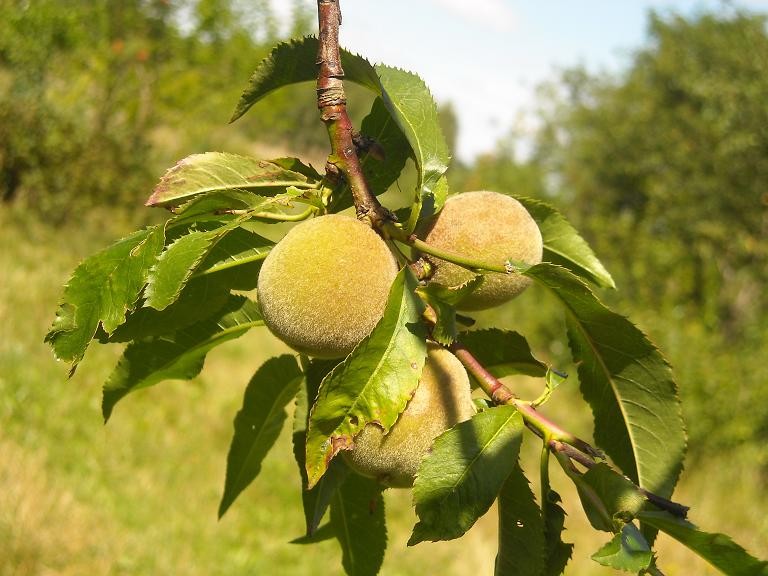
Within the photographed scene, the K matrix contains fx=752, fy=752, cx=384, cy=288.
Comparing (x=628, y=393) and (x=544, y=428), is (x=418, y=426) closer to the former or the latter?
(x=544, y=428)

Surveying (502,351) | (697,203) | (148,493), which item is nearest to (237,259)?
(502,351)

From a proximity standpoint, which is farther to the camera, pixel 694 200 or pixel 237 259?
pixel 694 200

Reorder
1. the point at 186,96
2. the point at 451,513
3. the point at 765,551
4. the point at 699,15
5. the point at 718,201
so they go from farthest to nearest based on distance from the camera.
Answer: the point at 699,15, the point at 718,201, the point at 186,96, the point at 765,551, the point at 451,513

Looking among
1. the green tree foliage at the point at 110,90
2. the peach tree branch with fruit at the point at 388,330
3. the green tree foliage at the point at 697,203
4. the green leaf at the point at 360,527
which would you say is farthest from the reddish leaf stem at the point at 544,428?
the green tree foliage at the point at 110,90

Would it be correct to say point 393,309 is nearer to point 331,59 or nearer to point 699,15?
point 331,59

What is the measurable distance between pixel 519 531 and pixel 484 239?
0.33 meters

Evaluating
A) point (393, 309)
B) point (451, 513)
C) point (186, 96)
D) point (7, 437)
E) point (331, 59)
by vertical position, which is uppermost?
point (331, 59)

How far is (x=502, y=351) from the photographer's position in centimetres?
93

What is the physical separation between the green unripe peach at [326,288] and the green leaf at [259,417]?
0.73 feet

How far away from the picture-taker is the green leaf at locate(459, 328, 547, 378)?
91 cm

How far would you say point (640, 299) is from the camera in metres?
8.74

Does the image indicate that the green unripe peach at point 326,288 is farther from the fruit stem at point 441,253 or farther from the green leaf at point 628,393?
the green leaf at point 628,393

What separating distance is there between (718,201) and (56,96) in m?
8.31

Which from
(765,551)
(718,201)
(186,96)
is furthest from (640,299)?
(186,96)
